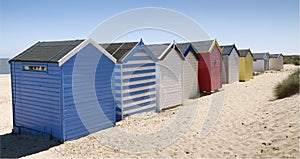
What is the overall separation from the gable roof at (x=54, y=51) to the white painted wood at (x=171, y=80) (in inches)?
144

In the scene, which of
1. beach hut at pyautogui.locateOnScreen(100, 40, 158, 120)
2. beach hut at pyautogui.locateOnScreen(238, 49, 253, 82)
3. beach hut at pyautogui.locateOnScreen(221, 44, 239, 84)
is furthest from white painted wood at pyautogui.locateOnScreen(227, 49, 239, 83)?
beach hut at pyautogui.locateOnScreen(100, 40, 158, 120)

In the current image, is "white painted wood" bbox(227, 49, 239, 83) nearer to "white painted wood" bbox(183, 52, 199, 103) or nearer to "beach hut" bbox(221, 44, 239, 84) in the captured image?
"beach hut" bbox(221, 44, 239, 84)

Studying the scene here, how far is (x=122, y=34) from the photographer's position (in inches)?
484

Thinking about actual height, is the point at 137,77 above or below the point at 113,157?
above

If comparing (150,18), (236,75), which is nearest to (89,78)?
(150,18)

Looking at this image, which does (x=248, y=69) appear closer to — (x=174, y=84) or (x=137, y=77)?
(x=174, y=84)

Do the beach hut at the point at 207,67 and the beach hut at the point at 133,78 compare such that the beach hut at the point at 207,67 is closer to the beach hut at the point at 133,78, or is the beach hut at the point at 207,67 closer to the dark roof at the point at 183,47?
the dark roof at the point at 183,47

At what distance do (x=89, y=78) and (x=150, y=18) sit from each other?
647cm

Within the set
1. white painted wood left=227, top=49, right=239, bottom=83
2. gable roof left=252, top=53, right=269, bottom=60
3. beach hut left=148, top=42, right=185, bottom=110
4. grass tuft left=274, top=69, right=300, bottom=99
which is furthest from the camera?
gable roof left=252, top=53, right=269, bottom=60

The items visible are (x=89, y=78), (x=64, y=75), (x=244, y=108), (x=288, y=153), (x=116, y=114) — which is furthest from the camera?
(x=244, y=108)

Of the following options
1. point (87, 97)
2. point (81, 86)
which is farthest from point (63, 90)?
point (87, 97)

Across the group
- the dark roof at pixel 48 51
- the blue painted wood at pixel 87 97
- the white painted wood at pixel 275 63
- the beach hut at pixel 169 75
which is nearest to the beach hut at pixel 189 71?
the beach hut at pixel 169 75

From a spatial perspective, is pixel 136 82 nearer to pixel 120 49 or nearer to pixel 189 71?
pixel 120 49

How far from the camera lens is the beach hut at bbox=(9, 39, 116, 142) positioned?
25.6ft
